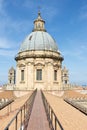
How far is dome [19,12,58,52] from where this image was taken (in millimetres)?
54781

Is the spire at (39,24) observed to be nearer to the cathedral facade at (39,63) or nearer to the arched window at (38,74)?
the cathedral facade at (39,63)

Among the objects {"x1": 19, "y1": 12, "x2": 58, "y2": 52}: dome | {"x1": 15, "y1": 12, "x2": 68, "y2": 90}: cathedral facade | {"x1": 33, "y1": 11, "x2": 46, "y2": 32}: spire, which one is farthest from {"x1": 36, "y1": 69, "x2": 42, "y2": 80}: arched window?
{"x1": 33, "y1": 11, "x2": 46, "y2": 32}: spire

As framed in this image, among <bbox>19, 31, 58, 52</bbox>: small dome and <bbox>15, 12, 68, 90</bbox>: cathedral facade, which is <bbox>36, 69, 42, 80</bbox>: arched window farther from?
<bbox>19, 31, 58, 52</bbox>: small dome

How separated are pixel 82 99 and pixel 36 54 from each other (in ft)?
47.0

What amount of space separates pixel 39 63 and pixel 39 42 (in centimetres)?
524

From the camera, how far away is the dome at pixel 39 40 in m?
54.8

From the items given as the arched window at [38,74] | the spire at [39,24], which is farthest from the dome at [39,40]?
the arched window at [38,74]

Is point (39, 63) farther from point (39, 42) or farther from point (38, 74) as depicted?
point (39, 42)

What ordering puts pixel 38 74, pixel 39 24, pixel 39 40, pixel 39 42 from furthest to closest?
pixel 39 24
pixel 39 40
pixel 39 42
pixel 38 74

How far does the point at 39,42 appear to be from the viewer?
181 ft

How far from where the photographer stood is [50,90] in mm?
51781

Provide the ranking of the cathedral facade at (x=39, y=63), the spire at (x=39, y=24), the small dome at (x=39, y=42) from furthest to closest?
1. the spire at (x=39, y=24)
2. the small dome at (x=39, y=42)
3. the cathedral facade at (x=39, y=63)

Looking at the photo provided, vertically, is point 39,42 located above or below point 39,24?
below

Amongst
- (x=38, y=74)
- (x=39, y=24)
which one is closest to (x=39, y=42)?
(x=39, y=24)
